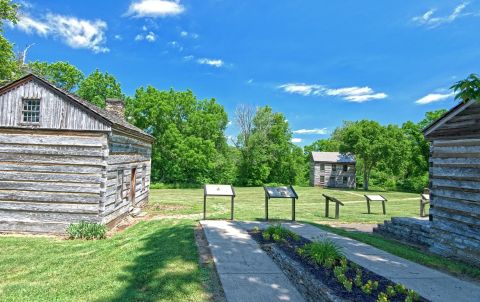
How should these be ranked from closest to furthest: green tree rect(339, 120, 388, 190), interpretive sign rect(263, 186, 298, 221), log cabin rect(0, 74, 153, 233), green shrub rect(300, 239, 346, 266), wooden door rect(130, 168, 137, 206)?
green shrub rect(300, 239, 346, 266)
log cabin rect(0, 74, 153, 233)
interpretive sign rect(263, 186, 298, 221)
wooden door rect(130, 168, 137, 206)
green tree rect(339, 120, 388, 190)

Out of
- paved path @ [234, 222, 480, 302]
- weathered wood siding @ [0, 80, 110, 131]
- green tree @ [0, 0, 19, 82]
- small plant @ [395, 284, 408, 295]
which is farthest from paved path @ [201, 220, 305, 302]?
green tree @ [0, 0, 19, 82]

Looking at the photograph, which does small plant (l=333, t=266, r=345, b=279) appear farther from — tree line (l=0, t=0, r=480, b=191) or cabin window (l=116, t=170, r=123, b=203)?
tree line (l=0, t=0, r=480, b=191)

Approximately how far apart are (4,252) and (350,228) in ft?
42.1

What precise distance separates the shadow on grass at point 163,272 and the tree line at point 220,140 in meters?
28.0

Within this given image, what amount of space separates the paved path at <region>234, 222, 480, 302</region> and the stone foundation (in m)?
3.05

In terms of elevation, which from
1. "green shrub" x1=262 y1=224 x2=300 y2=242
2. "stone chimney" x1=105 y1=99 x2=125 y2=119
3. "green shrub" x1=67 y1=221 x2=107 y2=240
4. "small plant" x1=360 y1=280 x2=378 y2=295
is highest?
"stone chimney" x1=105 y1=99 x2=125 y2=119

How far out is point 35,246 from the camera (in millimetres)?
10008

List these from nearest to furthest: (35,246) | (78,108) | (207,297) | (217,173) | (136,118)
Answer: (207,297) → (35,246) → (78,108) → (136,118) → (217,173)

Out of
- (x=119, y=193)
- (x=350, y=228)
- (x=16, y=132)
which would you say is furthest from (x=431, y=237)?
(x=16, y=132)

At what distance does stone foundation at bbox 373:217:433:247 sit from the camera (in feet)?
35.5

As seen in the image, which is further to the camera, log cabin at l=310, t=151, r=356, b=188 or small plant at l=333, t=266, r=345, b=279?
log cabin at l=310, t=151, r=356, b=188

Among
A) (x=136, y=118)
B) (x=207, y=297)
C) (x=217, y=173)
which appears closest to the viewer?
(x=207, y=297)

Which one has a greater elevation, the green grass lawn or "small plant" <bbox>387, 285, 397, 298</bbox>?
"small plant" <bbox>387, 285, 397, 298</bbox>

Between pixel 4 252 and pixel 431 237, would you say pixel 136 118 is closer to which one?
pixel 4 252
